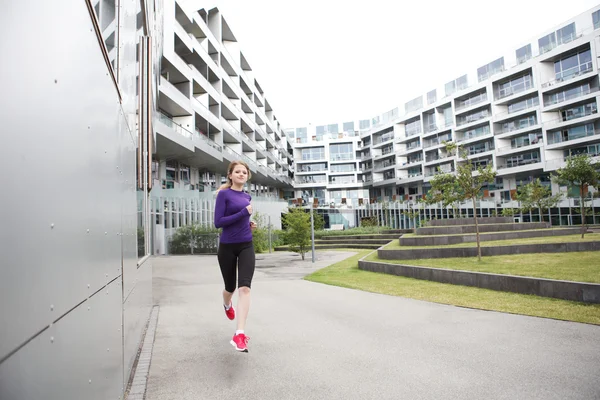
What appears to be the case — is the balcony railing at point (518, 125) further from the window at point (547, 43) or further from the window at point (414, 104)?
the window at point (414, 104)

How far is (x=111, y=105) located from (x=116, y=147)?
0.31 meters

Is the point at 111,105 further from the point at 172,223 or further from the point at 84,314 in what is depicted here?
the point at 172,223

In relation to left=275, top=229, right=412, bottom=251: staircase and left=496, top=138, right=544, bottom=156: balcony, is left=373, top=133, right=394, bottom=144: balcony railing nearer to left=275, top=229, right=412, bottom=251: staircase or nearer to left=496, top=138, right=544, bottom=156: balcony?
left=496, top=138, right=544, bottom=156: balcony

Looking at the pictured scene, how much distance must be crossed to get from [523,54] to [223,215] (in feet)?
175

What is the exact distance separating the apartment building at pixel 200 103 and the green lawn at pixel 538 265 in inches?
617

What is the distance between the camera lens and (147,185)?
4980 millimetres

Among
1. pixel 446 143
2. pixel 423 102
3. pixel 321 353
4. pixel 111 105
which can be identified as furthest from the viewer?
pixel 423 102

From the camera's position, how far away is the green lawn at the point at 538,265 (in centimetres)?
746

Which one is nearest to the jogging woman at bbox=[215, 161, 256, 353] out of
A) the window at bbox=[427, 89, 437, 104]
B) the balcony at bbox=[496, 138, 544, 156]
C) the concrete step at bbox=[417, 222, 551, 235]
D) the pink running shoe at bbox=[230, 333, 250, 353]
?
the pink running shoe at bbox=[230, 333, 250, 353]

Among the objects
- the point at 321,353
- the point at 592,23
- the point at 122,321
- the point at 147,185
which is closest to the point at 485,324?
the point at 321,353


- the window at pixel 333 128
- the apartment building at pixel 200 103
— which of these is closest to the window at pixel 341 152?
the window at pixel 333 128

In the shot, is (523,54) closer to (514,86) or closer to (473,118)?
(514,86)

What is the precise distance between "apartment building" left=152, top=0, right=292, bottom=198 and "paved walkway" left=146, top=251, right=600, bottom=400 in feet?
54.9

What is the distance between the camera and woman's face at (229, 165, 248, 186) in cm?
428
